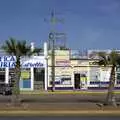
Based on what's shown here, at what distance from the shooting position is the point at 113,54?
3862cm

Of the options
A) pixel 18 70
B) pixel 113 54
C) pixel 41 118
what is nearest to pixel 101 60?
pixel 113 54

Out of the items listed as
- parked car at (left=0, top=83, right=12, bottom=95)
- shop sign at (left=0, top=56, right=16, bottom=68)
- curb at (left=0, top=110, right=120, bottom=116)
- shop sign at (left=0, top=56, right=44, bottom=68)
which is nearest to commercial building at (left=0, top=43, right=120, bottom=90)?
shop sign at (left=0, top=56, right=44, bottom=68)

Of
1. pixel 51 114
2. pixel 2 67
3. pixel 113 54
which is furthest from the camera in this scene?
pixel 2 67

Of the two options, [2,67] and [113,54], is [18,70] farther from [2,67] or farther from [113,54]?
[2,67]

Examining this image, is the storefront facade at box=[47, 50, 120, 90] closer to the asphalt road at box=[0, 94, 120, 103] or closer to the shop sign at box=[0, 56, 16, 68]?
the shop sign at box=[0, 56, 16, 68]

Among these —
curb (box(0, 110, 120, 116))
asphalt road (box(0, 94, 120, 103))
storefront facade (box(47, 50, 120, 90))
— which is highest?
storefront facade (box(47, 50, 120, 90))

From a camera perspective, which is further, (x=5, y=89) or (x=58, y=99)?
(x=5, y=89)

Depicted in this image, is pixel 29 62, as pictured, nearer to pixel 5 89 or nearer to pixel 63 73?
pixel 63 73

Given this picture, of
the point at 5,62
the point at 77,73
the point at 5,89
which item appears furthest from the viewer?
the point at 77,73

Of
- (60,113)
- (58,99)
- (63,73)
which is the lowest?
(60,113)

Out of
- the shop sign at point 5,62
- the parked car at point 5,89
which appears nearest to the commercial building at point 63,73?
the shop sign at point 5,62

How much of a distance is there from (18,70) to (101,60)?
640 cm

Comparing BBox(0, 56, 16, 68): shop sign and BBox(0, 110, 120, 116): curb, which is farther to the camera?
BBox(0, 56, 16, 68): shop sign

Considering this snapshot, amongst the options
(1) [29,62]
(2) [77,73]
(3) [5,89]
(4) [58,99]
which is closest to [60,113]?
(4) [58,99]
